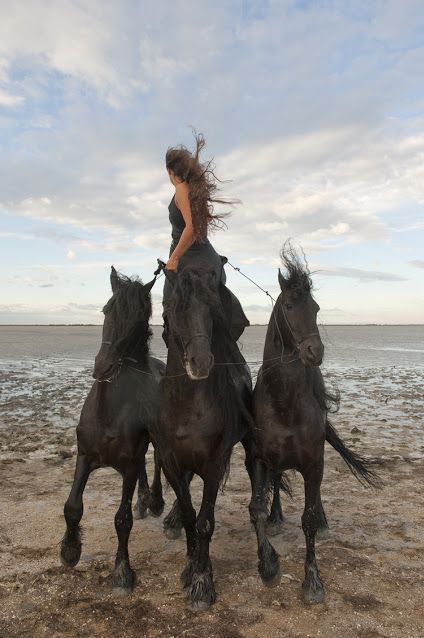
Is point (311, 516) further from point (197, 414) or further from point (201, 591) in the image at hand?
point (197, 414)

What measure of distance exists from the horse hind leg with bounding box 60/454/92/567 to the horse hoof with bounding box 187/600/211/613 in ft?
4.12

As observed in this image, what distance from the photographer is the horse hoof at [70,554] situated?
4.74 m

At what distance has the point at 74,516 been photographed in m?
4.64

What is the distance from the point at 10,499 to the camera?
21.9 ft

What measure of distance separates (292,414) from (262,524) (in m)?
Result: 1.12

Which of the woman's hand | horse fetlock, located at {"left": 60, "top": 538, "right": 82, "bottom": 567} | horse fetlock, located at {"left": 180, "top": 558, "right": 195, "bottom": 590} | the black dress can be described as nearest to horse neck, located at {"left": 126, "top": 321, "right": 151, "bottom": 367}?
the black dress

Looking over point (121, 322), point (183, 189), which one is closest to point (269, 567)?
point (121, 322)

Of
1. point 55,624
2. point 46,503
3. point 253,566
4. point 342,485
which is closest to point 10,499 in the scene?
point 46,503

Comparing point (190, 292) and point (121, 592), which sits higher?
point (190, 292)

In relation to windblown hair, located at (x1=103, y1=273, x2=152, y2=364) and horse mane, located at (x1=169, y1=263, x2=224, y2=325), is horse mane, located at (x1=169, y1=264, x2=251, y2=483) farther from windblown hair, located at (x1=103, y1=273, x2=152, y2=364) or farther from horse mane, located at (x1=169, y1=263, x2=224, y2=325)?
windblown hair, located at (x1=103, y1=273, x2=152, y2=364)

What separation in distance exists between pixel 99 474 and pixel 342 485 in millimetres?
3873

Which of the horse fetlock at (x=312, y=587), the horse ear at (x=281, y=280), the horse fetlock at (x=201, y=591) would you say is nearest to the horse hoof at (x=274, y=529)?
the horse fetlock at (x=312, y=587)

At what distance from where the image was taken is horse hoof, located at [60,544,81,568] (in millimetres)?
4738

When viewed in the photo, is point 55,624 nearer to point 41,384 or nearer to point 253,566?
point 253,566
